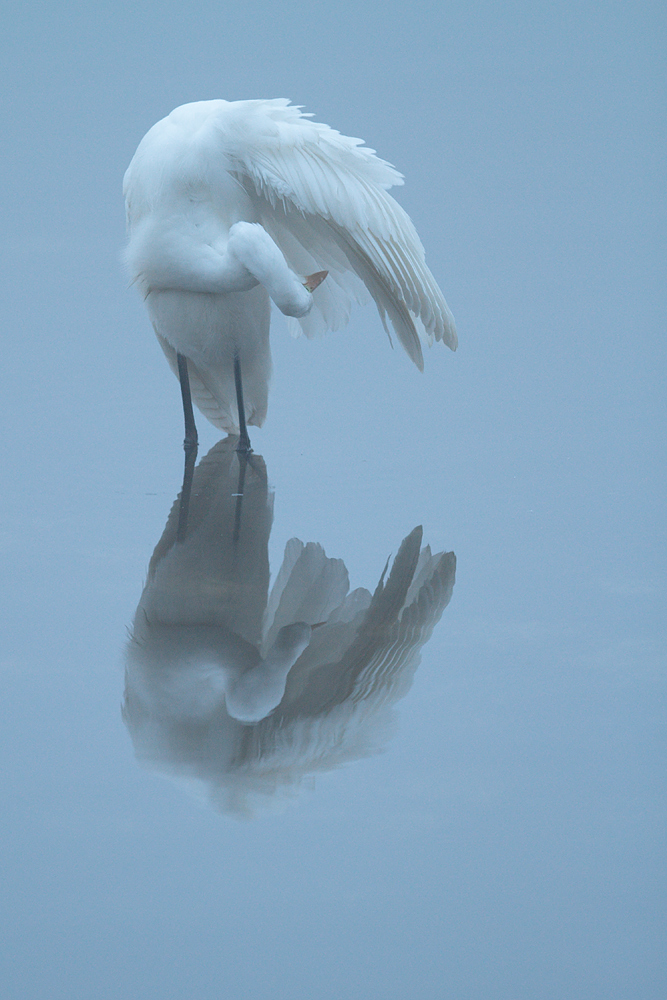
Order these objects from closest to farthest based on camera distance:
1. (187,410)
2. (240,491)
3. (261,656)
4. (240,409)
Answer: (261,656) → (240,491) → (240,409) → (187,410)

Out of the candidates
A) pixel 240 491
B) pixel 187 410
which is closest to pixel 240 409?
pixel 187 410

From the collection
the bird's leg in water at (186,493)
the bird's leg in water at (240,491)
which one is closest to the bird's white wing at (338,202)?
the bird's leg in water at (240,491)

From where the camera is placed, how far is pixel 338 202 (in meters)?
6.25

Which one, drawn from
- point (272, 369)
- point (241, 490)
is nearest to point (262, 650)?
point (241, 490)

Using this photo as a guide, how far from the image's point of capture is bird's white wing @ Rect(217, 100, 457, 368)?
620 centimetres

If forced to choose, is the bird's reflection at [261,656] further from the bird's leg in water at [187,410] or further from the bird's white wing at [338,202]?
the bird's leg in water at [187,410]

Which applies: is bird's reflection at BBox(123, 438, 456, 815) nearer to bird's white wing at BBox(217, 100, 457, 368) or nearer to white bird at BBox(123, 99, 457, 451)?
white bird at BBox(123, 99, 457, 451)

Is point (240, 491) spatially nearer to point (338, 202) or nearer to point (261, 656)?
point (338, 202)

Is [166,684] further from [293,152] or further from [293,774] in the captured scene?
[293,152]

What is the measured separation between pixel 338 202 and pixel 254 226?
438mm

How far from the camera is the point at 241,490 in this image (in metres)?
6.22

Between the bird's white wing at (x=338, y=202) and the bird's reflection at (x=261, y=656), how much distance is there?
1.43 m

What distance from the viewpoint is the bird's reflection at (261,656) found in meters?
3.52

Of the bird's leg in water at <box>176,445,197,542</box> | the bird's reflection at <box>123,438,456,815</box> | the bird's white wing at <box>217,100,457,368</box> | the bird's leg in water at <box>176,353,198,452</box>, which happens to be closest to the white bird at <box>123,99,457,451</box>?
the bird's white wing at <box>217,100,457,368</box>
